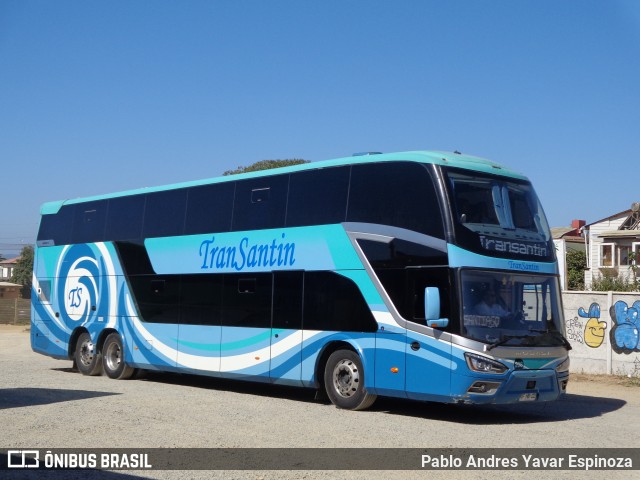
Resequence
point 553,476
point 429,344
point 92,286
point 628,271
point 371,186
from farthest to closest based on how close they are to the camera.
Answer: point 628,271, point 92,286, point 371,186, point 429,344, point 553,476

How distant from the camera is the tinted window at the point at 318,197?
1466 cm

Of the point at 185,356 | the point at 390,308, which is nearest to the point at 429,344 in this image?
the point at 390,308

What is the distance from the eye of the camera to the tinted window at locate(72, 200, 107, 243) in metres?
20.4

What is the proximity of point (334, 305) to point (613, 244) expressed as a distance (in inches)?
1526

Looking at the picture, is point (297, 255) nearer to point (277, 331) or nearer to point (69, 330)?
point (277, 331)

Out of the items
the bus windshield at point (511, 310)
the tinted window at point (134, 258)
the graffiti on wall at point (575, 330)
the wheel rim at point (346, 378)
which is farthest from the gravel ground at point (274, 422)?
the graffiti on wall at point (575, 330)

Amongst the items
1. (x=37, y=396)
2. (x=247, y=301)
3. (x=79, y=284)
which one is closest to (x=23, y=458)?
(x=37, y=396)

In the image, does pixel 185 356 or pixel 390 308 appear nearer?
pixel 390 308

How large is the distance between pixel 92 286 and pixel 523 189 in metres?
10.8

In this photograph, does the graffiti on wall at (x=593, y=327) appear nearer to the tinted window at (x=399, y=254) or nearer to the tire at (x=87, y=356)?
the tinted window at (x=399, y=254)

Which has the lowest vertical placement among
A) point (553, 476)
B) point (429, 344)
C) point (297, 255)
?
point (553, 476)

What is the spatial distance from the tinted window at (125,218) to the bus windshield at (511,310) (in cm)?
889

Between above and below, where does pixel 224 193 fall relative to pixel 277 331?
above

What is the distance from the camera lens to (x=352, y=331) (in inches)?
559
